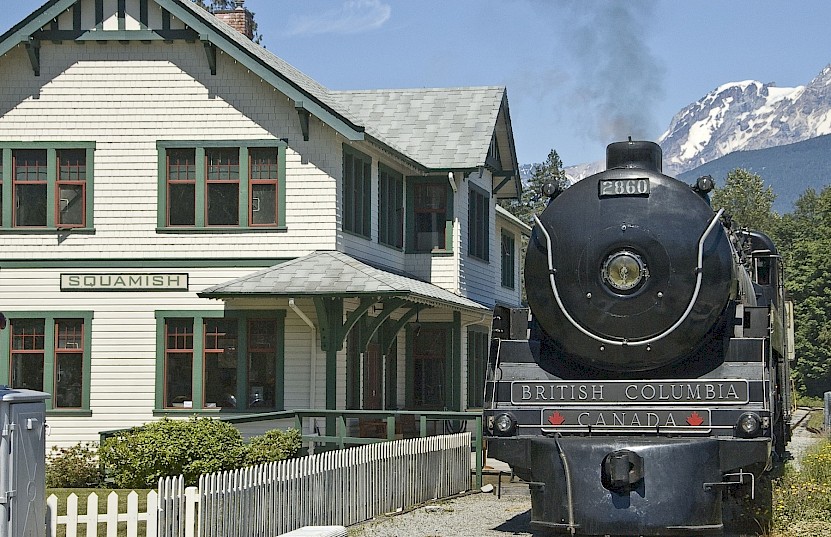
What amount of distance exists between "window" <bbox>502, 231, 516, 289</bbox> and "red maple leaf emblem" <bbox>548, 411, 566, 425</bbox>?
21.0 metres

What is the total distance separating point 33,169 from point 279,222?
4.49 m

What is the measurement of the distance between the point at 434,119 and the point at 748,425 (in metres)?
17.4

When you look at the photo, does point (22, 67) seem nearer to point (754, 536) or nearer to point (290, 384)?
point (290, 384)

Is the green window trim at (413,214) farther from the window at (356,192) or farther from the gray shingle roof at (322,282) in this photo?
the gray shingle roof at (322,282)

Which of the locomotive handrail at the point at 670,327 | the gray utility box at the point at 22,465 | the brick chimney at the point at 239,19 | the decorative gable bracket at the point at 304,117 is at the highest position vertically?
the brick chimney at the point at 239,19

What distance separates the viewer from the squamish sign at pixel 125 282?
21344 mm

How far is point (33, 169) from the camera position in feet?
71.4

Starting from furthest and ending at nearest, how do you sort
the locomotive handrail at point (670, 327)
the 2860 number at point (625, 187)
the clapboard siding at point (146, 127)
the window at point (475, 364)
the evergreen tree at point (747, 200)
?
1. the evergreen tree at point (747, 200)
2. the window at point (475, 364)
3. the clapboard siding at point (146, 127)
4. the 2860 number at point (625, 187)
5. the locomotive handrail at point (670, 327)

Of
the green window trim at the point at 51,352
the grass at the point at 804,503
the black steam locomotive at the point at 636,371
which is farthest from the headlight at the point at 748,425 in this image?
the green window trim at the point at 51,352

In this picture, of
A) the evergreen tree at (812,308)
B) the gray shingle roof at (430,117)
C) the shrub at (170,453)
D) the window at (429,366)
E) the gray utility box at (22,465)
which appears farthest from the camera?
the evergreen tree at (812,308)

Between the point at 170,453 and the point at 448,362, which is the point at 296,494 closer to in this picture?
the point at 170,453

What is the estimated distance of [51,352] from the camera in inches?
840

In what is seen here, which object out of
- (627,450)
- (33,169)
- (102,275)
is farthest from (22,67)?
(627,450)

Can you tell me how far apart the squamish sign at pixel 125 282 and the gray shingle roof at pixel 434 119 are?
553cm
